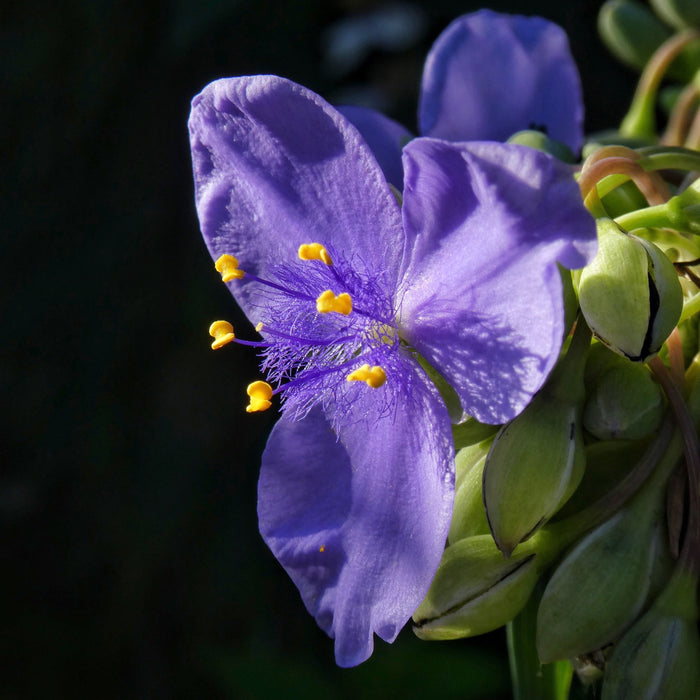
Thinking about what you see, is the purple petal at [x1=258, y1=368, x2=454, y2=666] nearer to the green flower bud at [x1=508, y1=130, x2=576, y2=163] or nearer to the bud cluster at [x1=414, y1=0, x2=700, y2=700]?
the bud cluster at [x1=414, y1=0, x2=700, y2=700]

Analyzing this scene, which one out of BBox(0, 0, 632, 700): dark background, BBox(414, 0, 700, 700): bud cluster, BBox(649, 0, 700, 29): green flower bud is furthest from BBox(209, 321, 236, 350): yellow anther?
BBox(0, 0, 632, 700): dark background

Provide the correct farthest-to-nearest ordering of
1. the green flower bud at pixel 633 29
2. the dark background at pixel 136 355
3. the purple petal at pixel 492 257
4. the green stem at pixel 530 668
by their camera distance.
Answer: the dark background at pixel 136 355, the green flower bud at pixel 633 29, the green stem at pixel 530 668, the purple petal at pixel 492 257

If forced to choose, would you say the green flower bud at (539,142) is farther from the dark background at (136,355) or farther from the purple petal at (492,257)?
the dark background at (136,355)

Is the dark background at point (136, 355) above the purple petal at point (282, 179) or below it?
below

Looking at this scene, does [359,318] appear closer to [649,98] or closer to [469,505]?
[469,505]

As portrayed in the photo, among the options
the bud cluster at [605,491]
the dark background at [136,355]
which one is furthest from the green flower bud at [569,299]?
the dark background at [136,355]

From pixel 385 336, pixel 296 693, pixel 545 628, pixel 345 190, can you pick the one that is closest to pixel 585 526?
pixel 545 628
